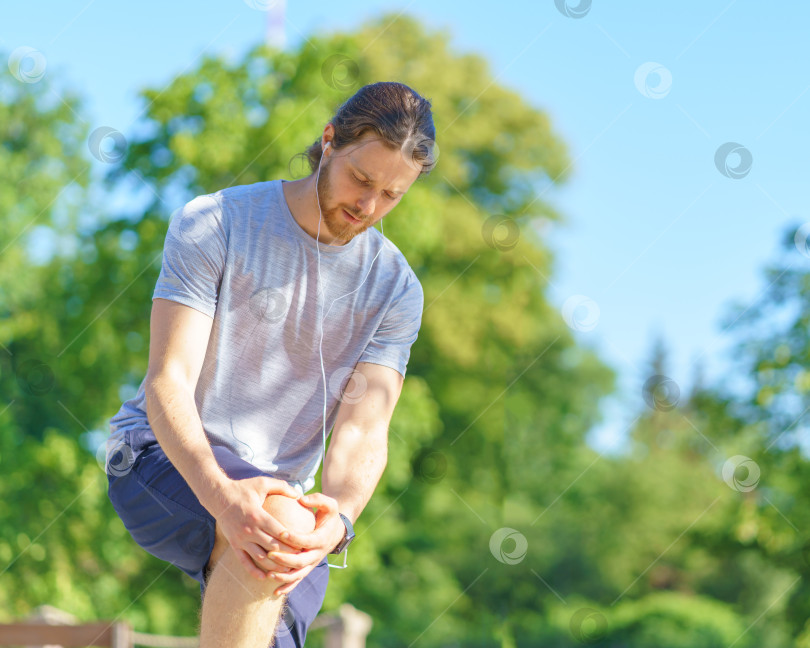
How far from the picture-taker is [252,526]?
182 centimetres

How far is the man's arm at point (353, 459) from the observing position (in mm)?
1945

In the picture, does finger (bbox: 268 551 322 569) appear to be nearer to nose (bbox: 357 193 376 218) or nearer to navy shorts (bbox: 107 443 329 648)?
navy shorts (bbox: 107 443 329 648)

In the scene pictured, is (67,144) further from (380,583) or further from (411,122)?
(411,122)

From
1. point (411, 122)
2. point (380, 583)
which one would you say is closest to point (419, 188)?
point (380, 583)

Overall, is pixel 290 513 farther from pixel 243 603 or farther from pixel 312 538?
pixel 243 603

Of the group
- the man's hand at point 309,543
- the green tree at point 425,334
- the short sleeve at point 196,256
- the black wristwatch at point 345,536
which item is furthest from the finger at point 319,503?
the green tree at point 425,334

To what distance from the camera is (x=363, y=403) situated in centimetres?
245

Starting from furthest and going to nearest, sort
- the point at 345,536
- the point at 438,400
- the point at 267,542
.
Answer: the point at 438,400 < the point at 345,536 < the point at 267,542

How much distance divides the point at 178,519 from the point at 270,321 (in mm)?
545

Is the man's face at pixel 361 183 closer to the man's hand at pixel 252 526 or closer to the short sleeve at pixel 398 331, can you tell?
the short sleeve at pixel 398 331

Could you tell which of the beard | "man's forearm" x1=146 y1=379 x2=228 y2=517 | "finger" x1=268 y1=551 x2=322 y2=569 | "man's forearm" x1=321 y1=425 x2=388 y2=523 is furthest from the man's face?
"finger" x1=268 y1=551 x2=322 y2=569

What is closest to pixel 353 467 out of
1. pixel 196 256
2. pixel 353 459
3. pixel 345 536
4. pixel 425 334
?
pixel 353 459

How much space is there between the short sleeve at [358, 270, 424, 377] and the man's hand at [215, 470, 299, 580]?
0.72m

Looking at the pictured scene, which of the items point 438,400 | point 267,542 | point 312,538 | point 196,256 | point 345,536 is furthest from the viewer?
point 438,400
